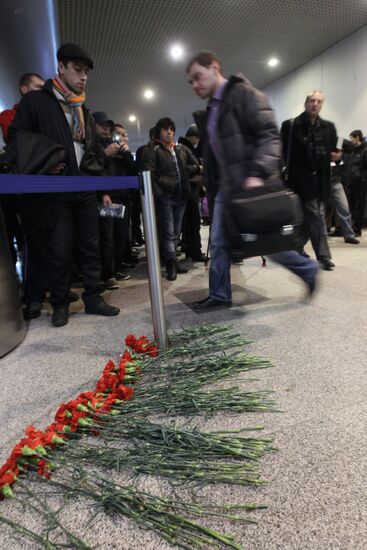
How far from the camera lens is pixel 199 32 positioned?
5145 millimetres

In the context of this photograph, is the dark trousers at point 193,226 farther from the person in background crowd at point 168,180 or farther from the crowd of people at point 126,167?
the person in background crowd at point 168,180

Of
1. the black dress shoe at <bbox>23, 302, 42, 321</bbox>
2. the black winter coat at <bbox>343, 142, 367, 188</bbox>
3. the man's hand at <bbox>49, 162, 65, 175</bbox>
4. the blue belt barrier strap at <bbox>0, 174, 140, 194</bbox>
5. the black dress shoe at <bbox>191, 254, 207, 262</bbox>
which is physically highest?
the black winter coat at <bbox>343, 142, 367, 188</bbox>

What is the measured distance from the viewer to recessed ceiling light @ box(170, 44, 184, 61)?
5.56 meters

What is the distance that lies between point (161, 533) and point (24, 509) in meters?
0.34

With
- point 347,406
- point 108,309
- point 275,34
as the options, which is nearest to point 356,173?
point 275,34

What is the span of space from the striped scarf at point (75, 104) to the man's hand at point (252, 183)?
1.10 meters

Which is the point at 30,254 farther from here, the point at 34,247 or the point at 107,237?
the point at 107,237

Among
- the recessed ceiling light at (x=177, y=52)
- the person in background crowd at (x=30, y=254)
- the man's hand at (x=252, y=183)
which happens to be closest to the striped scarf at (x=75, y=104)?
the person in background crowd at (x=30, y=254)

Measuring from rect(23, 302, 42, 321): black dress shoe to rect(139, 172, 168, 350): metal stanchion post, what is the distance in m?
1.04

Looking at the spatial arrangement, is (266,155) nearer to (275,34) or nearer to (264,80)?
(275,34)

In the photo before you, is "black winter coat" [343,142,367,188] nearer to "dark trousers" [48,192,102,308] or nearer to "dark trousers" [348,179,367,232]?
"dark trousers" [348,179,367,232]

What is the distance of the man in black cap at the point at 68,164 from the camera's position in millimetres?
1895

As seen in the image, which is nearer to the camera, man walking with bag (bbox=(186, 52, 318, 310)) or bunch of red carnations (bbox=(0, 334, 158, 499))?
bunch of red carnations (bbox=(0, 334, 158, 499))

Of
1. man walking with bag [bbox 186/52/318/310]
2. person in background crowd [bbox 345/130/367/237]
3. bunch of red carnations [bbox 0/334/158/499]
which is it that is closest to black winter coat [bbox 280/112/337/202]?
man walking with bag [bbox 186/52/318/310]
